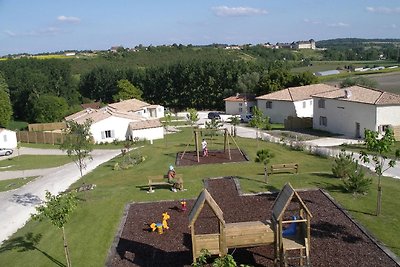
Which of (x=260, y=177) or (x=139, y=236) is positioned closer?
(x=139, y=236)

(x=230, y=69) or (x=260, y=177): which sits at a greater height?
(x=230, y=69)

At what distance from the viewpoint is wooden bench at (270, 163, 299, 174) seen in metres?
25.1

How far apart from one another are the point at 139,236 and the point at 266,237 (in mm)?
5856

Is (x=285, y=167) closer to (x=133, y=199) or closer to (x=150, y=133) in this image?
(x=133, y=199)

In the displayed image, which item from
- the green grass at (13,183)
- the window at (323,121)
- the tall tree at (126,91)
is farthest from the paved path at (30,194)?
the tall tree at (126,91)

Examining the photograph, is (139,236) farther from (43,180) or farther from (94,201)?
(43,180)

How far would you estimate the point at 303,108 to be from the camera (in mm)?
54906

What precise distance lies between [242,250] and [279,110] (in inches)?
1677

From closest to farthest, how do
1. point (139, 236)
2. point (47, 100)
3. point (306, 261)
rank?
point (306, 261) → point (139, 236) → point (47, 100)

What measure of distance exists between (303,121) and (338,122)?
628 centimetres

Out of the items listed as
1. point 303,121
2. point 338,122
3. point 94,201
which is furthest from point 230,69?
point 94,201

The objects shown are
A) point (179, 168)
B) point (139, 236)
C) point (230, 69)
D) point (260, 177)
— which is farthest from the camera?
point (230, 69)

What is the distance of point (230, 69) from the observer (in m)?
78.6

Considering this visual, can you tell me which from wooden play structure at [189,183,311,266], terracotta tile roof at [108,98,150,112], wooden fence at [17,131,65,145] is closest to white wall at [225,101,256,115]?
terracotta tile roof at [108,98,150,112]
